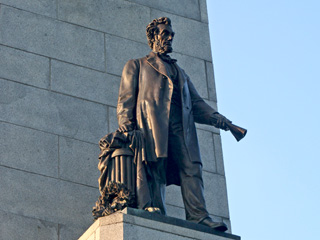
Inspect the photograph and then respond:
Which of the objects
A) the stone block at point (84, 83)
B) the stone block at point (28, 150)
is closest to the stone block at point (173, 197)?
the stone block at point (84, 83)

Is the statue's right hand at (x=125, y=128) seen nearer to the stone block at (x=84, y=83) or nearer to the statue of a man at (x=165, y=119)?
the statue of a man at (x=165, y=119)

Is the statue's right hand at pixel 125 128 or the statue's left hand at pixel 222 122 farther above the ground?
the statue's left hand at pixel 222 122

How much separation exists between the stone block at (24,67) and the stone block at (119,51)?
1.22m

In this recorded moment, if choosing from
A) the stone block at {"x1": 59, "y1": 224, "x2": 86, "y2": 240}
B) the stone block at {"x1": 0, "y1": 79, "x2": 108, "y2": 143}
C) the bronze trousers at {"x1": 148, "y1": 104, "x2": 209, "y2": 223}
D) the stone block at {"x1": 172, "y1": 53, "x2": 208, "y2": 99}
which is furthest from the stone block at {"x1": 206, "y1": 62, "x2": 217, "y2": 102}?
the stone block at {"x1": 59, "y1": 224, "x2": 86, "y2": 240}

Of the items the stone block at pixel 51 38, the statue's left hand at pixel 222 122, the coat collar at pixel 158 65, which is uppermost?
the stone block at pixel 51 38

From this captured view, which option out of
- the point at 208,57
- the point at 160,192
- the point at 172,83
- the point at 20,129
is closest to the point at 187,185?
the point at 160,192

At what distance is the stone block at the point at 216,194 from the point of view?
15578mm

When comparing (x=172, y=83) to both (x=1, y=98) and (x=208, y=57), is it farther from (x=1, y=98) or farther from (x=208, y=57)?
(x=208, y=57)

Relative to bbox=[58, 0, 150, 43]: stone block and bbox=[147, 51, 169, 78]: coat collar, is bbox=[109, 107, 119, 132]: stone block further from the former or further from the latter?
A: bbox=[147, 51, 169, 78]: coat collar

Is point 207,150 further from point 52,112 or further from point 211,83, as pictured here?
point 52,112

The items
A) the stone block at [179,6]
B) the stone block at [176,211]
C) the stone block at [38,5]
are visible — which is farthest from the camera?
the stone block at [179,6]

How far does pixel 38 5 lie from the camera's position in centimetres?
1598

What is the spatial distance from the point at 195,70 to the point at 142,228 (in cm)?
581

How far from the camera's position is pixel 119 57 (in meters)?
16.2
